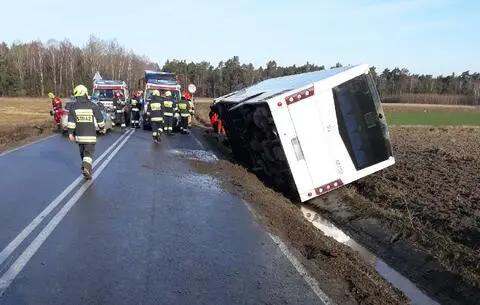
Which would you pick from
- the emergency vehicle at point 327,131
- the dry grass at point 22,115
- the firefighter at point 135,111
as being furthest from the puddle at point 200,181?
the dry grass at point 22,115

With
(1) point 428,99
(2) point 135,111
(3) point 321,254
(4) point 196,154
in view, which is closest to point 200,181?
(3) point 321,254

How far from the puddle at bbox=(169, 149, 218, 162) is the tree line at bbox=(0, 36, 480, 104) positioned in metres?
78.2

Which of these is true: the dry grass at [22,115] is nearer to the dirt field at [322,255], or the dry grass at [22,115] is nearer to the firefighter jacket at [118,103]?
the firefighter jacket at [118,103]

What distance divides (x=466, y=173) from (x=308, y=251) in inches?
298

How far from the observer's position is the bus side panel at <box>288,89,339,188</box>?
30.7 feet

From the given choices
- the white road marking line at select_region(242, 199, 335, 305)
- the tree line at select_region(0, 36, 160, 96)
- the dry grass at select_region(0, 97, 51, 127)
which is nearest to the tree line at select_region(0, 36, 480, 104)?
the tree line at select_region(0, 36, 160, 96)

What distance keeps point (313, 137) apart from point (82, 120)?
14.7 feet

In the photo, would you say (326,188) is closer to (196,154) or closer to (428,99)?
(196,154)

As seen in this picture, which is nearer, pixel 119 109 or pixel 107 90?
pixel 119 109

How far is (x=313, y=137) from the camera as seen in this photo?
370 inches

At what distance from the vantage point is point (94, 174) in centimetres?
1103

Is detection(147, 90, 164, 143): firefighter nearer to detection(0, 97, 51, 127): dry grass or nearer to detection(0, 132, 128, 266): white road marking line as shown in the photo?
detection(0, 132, 128, 266): white road marking line

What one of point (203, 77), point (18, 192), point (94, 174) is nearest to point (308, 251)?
point (18, 192)

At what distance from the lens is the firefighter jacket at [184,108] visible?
22.8 metres
